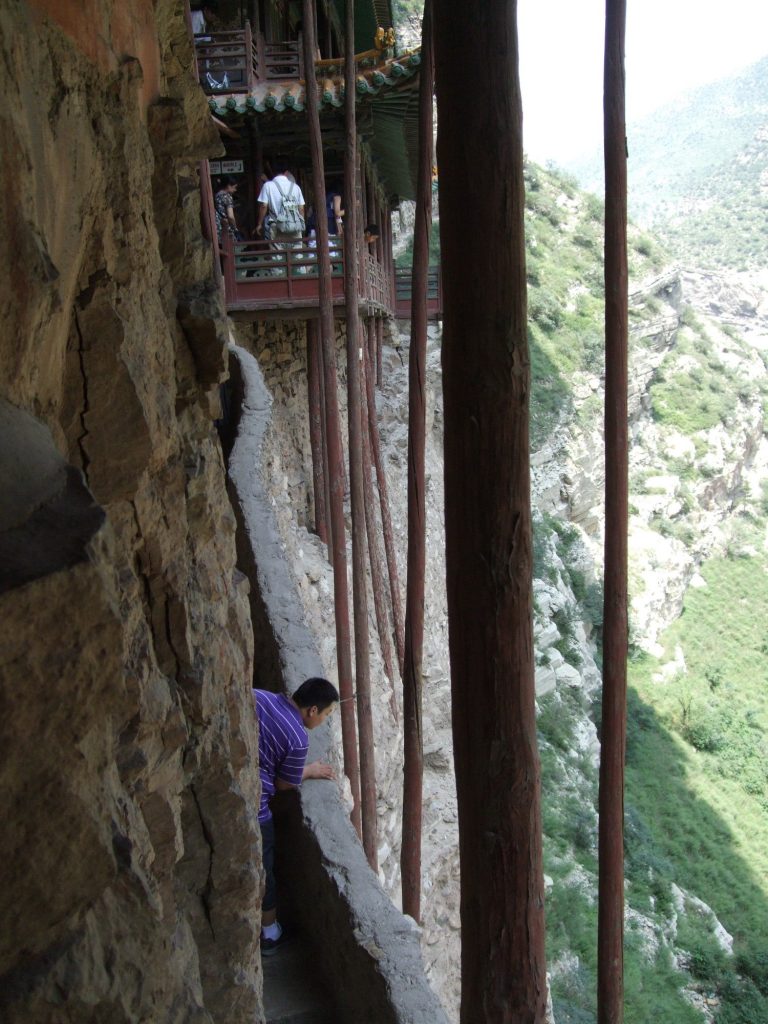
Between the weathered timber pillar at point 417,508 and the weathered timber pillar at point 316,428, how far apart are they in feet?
15.4

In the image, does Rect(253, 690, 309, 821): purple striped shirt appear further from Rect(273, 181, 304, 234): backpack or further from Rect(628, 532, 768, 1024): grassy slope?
Rect(628, 532, 768, 1024): grassy slope

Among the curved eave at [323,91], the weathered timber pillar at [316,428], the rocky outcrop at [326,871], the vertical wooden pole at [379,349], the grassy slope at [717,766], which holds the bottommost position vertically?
the grassy slope at [717,766]

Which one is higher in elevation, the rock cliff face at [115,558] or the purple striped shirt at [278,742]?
→ the rock cliff face at [115,558]

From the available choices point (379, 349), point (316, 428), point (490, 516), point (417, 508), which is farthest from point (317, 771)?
point (379, 349)

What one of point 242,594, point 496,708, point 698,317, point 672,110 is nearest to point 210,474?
point 242,594

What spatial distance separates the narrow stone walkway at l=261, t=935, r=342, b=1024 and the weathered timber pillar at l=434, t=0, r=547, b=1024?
1.69 m

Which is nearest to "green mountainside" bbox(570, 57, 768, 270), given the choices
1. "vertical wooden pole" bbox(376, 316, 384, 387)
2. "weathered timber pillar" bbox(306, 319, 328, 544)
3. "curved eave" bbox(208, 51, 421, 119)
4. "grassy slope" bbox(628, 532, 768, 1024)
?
"grassy slope" bbox(628, 532, 768, 1024)

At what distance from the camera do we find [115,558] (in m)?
1.48

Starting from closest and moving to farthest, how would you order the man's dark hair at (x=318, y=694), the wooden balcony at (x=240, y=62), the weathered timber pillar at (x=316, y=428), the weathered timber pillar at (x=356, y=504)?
the man's dark hair at (x=318, y=694), the weathered timber pillar at (x=356, y=504), the wooden balcony at (x=240, y=62), the weathered timber pillar at (x=316, y=428)

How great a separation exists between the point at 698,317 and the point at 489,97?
33102 millimetres

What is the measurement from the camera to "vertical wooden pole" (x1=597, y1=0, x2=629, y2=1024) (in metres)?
2.90

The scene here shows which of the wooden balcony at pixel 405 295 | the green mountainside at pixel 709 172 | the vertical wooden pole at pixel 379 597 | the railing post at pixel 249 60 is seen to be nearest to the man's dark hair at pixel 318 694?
the vertical wooden pole at pixel 379 597

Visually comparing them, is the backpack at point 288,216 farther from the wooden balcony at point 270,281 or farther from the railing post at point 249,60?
the railing post at point 249,60

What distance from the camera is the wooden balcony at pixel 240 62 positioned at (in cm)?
764
